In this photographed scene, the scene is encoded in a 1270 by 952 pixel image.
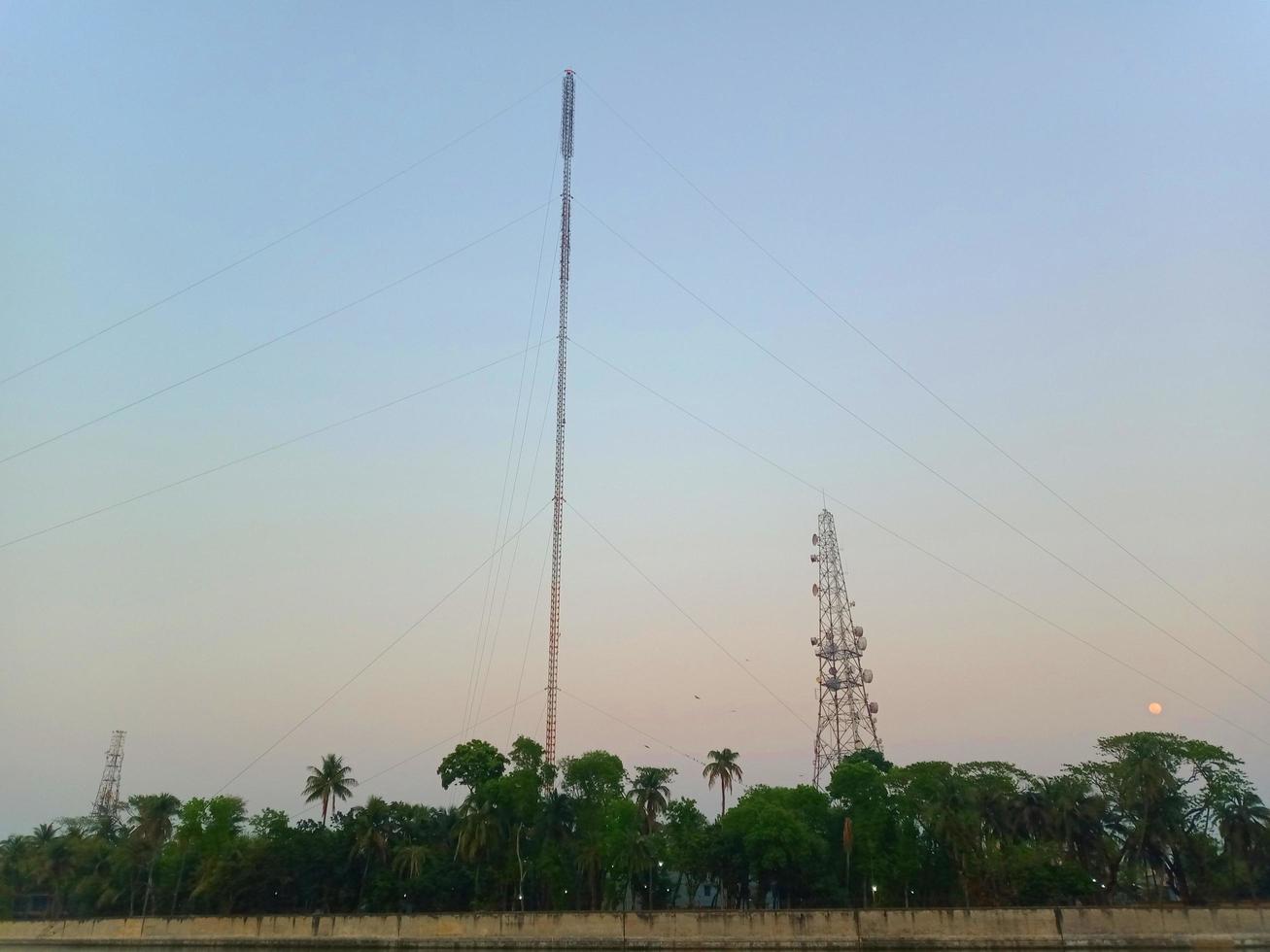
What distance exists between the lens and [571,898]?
74.2 meters

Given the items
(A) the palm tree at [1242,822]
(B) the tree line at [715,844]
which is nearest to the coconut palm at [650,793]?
(B) the tree line at [715,844]

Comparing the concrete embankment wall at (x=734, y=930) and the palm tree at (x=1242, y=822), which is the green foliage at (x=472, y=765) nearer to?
the concrete embankment wall at (x=734, y=930)

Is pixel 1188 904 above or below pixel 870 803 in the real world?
below

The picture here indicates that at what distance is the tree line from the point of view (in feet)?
203

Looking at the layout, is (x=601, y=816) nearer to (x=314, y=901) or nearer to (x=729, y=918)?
(x=729, y=918)

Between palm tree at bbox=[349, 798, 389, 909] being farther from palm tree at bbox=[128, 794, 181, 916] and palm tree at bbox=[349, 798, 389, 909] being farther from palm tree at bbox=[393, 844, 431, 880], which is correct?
palm tree at bbox=[128, 794, 181, 916]

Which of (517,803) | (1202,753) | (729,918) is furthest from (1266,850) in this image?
(517,803)

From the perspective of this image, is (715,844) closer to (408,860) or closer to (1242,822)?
(408,860)

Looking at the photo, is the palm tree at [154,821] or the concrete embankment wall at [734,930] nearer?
the concrete embankment wall at [734,930]

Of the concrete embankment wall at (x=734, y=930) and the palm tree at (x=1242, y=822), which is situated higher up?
the palm tree at (x=1242, y=822)

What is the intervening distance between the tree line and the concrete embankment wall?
321 cm

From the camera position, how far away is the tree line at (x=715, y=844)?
203 feet

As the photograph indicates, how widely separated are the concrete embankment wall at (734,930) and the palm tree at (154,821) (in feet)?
22.4

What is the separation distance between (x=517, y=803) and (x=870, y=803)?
25540 millimetres
